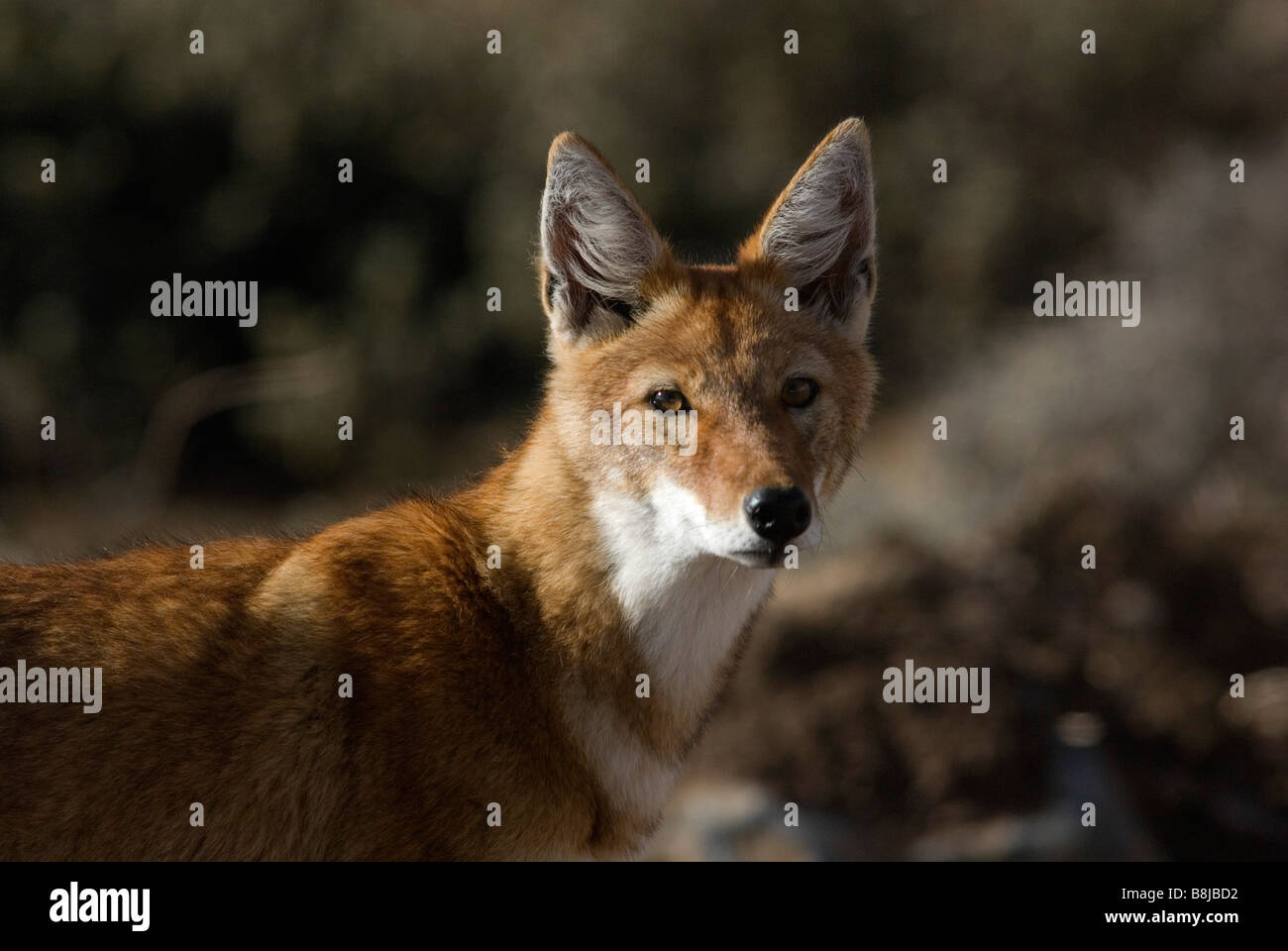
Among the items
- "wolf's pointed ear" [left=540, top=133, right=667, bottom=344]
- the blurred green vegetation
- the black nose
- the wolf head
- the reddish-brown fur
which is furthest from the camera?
the blurred green vegetation

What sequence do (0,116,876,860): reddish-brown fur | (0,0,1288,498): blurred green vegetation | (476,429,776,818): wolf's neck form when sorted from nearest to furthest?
(0,116,876,860): reddish-brown fur, (476,429,776,818): wolf's neck, (0,0,1288,498): blurred green vegetation

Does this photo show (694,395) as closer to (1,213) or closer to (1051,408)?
(1051,408)

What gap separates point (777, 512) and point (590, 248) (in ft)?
5.18

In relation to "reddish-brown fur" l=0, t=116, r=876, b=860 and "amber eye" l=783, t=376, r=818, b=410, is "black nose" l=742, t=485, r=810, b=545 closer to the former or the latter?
"reddish-brown fur" l=0, t=116, r=876, b=860

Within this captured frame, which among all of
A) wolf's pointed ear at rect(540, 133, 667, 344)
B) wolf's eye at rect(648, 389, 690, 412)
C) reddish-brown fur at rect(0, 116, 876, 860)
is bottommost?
reddish-brown fur at rect(0, 116, 876, 860)

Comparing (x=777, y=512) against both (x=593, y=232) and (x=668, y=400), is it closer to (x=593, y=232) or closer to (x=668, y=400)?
(x=668, y=400)

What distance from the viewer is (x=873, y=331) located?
41.2 feet

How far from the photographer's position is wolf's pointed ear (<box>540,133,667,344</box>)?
5344 millimetres

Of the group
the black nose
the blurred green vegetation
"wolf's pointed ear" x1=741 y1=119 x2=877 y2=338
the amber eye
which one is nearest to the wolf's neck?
the black nose

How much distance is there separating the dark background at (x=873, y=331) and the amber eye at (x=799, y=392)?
4.23 meters

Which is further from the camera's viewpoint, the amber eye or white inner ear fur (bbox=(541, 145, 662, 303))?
white inner ear fur (bbox=(541, 145, 662, 303))

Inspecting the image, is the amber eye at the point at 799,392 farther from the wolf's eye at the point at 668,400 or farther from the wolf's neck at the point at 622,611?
the wolf's neck at the point at 622,611

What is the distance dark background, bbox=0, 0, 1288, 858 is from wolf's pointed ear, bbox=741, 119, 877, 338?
4.17m

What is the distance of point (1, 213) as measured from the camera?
51.1ft
